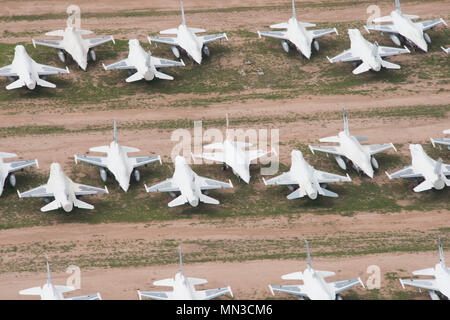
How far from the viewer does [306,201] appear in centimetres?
9788

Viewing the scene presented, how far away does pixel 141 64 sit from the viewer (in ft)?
365

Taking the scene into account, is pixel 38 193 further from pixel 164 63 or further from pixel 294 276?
pixel 294 276

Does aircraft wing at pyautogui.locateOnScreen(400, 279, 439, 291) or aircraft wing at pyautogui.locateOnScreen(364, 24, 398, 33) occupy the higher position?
aircraft wing at pyautogui.locateOnScreen(364, 24, 398, 33)

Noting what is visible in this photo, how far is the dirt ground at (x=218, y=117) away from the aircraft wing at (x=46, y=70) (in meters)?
4.72

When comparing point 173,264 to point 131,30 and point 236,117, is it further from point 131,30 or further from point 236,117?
point 131,30

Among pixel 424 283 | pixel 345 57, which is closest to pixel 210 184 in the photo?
pixel 424 283

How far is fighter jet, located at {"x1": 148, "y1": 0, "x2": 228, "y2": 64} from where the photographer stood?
376 ft

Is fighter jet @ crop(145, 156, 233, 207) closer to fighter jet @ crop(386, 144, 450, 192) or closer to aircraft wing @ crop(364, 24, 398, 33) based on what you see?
fighter jet @ crop(386, 144, 450, 192)

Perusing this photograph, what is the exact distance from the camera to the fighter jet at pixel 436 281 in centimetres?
8450

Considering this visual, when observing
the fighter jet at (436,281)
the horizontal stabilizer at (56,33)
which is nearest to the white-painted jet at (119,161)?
the horizontal stabilizer at (56,33)

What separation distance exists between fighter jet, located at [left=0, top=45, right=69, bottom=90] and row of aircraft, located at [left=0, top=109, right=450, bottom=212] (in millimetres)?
11769

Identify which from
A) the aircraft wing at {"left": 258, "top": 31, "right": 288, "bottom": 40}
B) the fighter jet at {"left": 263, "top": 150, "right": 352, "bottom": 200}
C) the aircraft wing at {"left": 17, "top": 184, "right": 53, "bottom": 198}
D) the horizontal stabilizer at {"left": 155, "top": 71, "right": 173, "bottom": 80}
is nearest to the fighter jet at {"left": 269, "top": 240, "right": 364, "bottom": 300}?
the fighter jet at {"left": 263, "top": 150, "right": 352, "bottom": 200}
